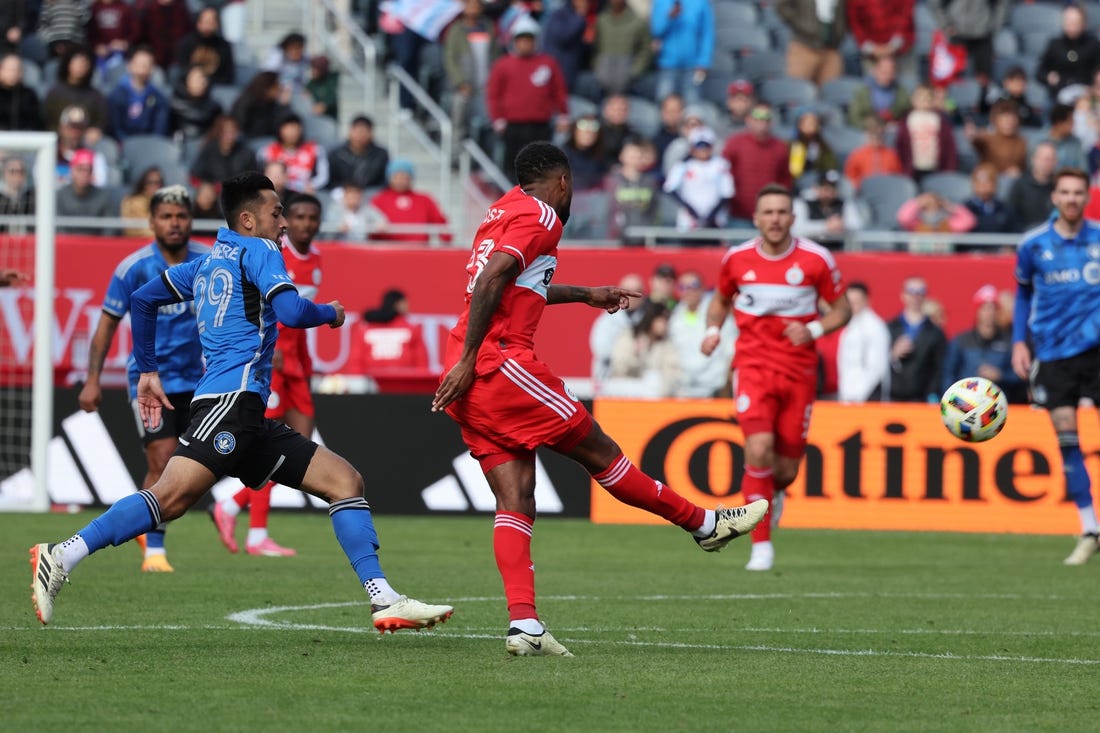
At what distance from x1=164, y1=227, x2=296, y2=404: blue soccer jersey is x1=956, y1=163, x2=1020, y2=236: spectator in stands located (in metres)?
14.7

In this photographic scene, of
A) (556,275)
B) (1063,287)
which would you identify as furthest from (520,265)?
(556,275)

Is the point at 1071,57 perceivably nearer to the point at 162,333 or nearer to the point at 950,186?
the point at 950,186

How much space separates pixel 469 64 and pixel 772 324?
37.4 feet

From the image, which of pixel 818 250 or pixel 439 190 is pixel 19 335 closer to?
pixel 439 190

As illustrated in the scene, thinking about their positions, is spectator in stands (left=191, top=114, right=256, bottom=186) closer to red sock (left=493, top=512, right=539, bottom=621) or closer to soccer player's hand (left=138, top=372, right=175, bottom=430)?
soccer player's hand (left=138, top=372, right=175, bottom=430)

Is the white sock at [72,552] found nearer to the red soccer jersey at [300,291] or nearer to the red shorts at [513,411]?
the red shorts at [513,411]

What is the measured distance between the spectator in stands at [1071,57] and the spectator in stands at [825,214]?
4.97 metres

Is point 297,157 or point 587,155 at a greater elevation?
point 587,155

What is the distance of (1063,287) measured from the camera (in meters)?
14.4

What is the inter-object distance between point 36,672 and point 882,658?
11.9ft

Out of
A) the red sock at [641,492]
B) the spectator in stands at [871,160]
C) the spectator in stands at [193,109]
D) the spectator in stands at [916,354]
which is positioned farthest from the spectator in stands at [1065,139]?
the red sock at [641,492]

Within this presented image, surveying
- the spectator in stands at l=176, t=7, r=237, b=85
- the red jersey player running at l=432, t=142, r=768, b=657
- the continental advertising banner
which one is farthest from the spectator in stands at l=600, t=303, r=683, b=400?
the red jersey player running at l=432, t=142, r=768, b=657

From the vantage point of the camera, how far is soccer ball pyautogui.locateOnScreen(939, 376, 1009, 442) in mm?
11781

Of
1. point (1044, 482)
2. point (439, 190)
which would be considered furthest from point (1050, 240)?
point (439, 190)
